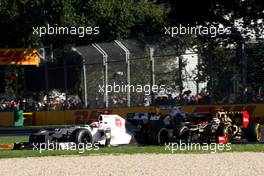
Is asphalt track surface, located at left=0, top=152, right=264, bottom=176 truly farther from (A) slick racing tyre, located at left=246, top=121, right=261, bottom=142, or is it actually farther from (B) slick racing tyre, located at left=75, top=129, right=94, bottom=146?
(A) slick racing tyre, located at left=246, top=121, right=261, bottom=142

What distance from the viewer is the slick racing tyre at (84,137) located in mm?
19484

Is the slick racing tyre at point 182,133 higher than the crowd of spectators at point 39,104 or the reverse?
the reverse

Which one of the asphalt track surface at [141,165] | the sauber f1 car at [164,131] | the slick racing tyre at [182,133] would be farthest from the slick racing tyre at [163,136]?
the asphalt track surface at [141,165]

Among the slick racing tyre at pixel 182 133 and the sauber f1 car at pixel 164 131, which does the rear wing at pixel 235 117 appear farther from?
the slick racing tyre at pixel 182 133

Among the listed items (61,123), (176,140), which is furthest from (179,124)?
(61,123)

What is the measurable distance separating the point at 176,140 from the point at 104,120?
2.08 metres

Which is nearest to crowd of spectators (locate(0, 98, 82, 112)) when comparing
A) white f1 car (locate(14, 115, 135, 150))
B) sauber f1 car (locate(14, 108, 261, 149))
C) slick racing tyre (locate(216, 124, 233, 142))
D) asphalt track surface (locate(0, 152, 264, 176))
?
white f1 car (locate(14, 115, 135, 150))

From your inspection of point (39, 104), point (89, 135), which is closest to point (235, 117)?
point (89, 135)

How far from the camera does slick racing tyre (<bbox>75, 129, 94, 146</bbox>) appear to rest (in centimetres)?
1948

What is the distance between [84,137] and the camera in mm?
19750

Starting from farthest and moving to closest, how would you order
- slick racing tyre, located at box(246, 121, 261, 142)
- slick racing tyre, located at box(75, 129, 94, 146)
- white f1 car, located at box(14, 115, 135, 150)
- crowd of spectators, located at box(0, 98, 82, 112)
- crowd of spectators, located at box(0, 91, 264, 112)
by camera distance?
crowd of spectators, located at box(0, 98, 82, 112), crowd of spectators, located at box(0, 91, 264, 112), slick racing tyre, located at box(246, 121, 261, 142), white f1 car, located at box(14, 115, 135, 150), slick racing tyre, located at box(75, 129, 94, 146)

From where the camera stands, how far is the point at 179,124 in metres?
20.3

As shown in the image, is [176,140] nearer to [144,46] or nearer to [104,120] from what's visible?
[104,120]

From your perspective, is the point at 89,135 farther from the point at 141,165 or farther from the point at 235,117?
the point at 141,165
